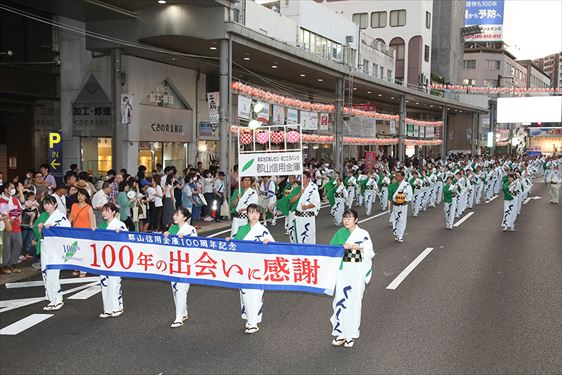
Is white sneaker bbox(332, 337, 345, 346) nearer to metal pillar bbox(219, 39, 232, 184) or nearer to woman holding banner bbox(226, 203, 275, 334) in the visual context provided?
woman holding banner bbox(226, 203, 275, 334)

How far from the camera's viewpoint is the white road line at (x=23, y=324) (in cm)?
773

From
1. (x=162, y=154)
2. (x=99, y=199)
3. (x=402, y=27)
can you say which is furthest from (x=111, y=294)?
(x=402, y=27)

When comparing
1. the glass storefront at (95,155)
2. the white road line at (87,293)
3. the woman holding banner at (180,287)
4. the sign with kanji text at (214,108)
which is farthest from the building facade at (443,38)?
the woman holding banner at (180,287)

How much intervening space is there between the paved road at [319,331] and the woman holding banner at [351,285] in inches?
8.8

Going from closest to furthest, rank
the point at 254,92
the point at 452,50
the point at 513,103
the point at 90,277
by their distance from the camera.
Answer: the point at 90,277, the point at 254,92, the point at 513,103, the point at 452,50

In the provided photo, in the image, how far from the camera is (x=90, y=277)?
438 inches

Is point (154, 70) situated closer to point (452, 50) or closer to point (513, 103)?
point (513, 103)

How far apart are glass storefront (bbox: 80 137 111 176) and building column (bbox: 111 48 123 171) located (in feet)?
4.93

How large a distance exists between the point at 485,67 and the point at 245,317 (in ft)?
320

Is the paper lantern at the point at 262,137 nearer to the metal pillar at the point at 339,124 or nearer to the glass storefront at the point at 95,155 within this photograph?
the glass storefront at the point at 95,155

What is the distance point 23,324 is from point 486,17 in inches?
3490

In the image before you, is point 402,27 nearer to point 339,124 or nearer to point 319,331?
point 339,124

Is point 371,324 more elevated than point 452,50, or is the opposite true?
point 452,50

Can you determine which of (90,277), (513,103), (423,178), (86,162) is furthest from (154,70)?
(513,103)
